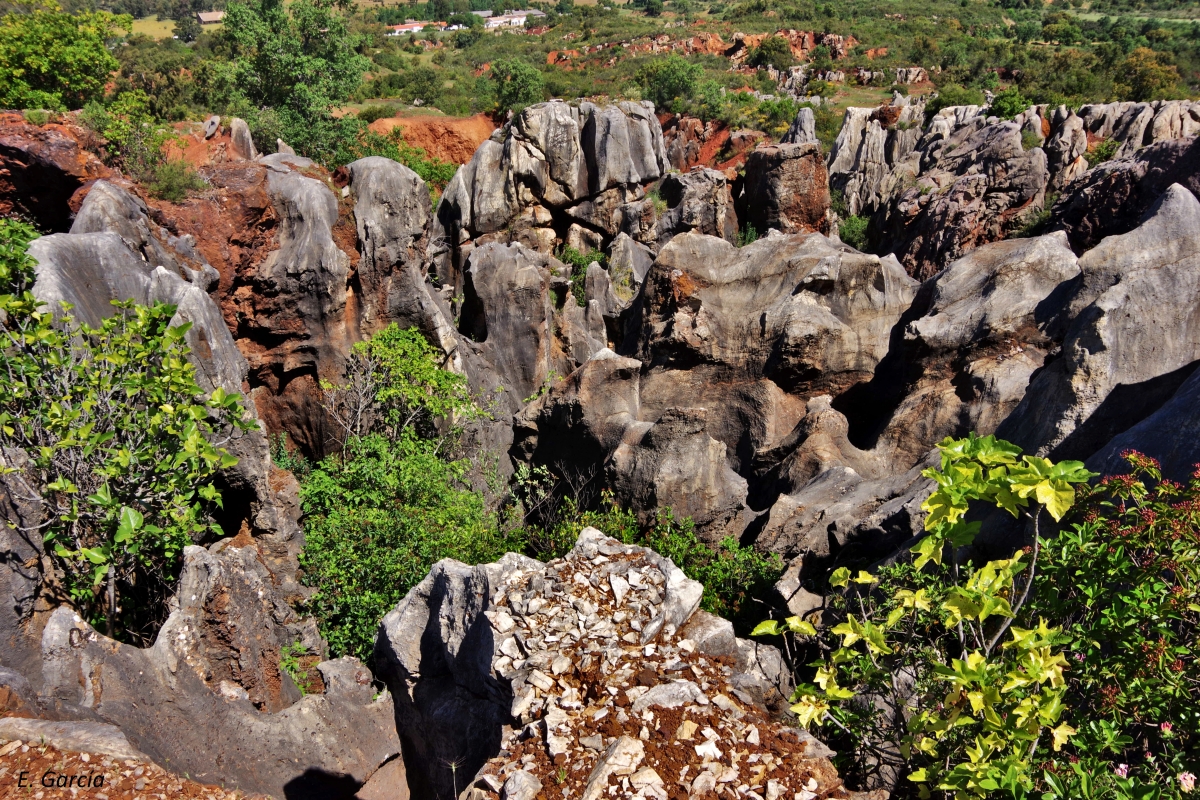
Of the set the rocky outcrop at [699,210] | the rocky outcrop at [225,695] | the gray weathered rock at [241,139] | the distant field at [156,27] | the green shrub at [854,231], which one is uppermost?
the distant field at [156,27]

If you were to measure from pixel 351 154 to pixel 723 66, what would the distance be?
4934 cm

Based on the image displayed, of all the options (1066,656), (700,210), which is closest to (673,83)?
(700,210)

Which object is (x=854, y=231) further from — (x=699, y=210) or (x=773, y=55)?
(x=773, y=55)

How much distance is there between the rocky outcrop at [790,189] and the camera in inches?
1237

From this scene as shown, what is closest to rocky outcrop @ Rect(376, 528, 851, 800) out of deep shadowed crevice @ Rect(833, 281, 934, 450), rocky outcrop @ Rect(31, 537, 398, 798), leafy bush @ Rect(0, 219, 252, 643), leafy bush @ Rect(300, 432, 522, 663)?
rocky outcrop @ Rect(31, 537, 398, 798)

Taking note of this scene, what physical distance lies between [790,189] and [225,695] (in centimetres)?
2910

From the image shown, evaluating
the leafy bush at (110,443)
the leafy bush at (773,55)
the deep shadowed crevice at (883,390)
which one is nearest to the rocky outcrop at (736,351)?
the deep shadowed crevice at (883,390)

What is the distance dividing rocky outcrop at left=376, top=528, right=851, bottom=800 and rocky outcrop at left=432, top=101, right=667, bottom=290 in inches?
924

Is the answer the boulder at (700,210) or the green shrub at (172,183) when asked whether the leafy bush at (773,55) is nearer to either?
the boulder at (700,210)

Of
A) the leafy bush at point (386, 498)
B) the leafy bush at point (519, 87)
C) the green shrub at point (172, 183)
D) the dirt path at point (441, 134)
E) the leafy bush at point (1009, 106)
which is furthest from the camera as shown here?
the leafy bush at point (519, 87)

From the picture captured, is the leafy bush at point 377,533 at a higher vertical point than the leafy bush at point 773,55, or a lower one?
lower

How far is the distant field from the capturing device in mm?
82625

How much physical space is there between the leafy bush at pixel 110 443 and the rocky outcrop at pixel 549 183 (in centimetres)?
2151

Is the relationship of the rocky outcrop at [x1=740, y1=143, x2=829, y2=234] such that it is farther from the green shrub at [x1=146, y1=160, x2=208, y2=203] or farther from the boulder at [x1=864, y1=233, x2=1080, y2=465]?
the green shrub at [x1=146, y1=160, x2=208, y2=203]
